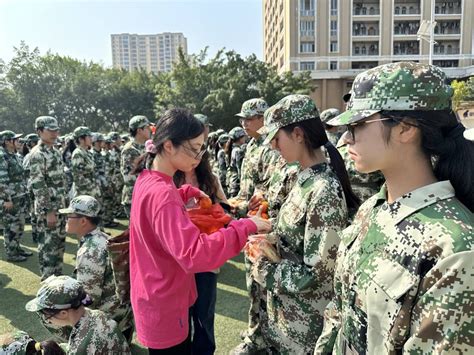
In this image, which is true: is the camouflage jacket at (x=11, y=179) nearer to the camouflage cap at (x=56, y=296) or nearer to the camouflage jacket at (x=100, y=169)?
the camouflage jacket at (x=100, y=169)

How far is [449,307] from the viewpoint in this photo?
0.98 m

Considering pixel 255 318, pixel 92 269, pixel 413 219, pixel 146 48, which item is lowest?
pixel 255 318

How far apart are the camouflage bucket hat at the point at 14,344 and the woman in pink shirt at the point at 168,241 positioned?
76cm

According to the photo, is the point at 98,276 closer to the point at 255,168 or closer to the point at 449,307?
the point at 255,168

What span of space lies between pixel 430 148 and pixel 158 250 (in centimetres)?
138

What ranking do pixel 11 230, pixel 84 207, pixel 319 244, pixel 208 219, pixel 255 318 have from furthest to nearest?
pixel 11 230
pixel 84 207
pixel 255 318
pixel 208 219
pixel 319 244

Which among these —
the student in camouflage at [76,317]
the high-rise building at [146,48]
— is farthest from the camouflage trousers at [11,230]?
the high-rise building at [146,48]

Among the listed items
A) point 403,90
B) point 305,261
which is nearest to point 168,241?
point 305,261

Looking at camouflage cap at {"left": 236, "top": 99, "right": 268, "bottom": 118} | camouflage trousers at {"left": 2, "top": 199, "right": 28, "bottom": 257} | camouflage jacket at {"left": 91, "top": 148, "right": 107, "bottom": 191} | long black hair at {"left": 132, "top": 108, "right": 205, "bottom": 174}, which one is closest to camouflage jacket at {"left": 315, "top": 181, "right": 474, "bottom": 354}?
long black hair at {"left": 132, "top": 108, "right": 205, "bottom": 174}

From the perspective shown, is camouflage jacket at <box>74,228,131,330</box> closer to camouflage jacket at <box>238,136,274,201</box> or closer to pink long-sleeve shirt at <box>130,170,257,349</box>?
pink long-sleeve shirt at <box>130,170,257,349</box>

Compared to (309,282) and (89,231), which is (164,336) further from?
(89,231)

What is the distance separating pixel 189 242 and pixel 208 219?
1.89 ft

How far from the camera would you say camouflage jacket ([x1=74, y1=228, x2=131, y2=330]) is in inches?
127

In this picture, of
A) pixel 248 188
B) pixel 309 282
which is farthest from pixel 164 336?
pixel 248 188
